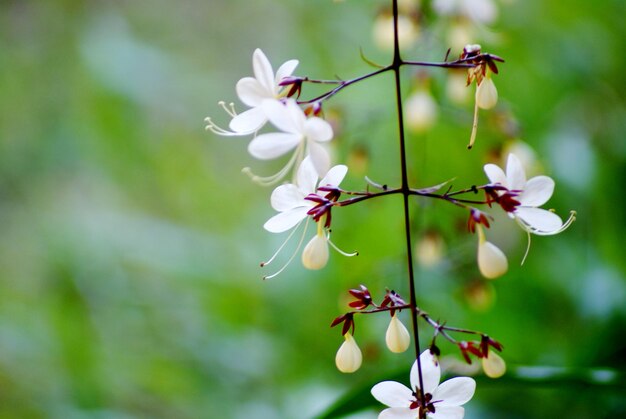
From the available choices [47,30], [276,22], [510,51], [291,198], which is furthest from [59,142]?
[291,198]

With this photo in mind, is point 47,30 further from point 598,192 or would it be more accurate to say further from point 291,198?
point 291,198

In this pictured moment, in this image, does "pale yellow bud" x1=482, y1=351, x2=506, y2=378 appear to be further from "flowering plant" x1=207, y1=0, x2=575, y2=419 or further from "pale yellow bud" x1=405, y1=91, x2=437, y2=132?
"pale yellow bud" x1=405, y1=91, x2=437, y2=132

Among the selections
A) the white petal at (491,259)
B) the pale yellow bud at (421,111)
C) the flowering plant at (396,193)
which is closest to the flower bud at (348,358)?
the flowering plant at (396,193)

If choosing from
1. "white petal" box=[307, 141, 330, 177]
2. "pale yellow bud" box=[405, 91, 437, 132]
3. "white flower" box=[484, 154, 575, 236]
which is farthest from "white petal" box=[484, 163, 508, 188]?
"pale yellow bud" box=[405, 91, 437, 132]

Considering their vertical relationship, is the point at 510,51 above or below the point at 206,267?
above

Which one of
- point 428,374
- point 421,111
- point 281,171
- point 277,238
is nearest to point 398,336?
point 428,374

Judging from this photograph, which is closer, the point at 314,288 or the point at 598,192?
the point at 598,192
